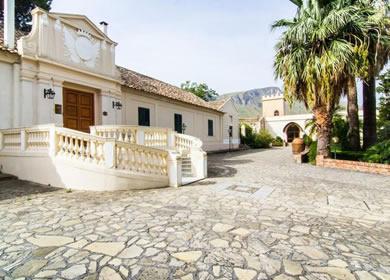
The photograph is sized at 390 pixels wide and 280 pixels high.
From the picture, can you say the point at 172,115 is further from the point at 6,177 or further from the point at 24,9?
the point at 24,9

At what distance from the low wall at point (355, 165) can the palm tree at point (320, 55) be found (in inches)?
14.5

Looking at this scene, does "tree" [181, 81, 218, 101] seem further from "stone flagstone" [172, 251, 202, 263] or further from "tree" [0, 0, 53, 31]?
"stone flagstone" [172, 251, 202, 263]

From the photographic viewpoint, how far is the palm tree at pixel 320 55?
962 centimetres

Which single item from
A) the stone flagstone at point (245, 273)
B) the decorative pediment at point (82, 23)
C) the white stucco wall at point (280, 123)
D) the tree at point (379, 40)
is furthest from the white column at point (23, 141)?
the white stucco wall at point (280, 123)

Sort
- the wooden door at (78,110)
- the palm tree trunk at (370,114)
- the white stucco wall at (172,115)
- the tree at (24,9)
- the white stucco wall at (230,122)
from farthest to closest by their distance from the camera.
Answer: the white stucco wall at (230,122), the tree at (24,9), the white stucco wall at (172,115), the palm tree trunk at (370,114), the wooden door at (78,110)

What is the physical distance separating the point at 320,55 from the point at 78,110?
414 inches

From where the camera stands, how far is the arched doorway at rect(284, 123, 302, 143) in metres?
34.6

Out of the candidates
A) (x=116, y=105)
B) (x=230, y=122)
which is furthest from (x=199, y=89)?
(x=116, y=105)

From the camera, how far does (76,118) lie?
1027 cm

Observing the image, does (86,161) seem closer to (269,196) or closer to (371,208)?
(269,196)

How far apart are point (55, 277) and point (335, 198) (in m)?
5.81

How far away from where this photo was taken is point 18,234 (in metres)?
3.56

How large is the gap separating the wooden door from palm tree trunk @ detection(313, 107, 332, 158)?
10123 mm

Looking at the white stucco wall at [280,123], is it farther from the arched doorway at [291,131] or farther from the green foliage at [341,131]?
the green foliage at [341,131]
